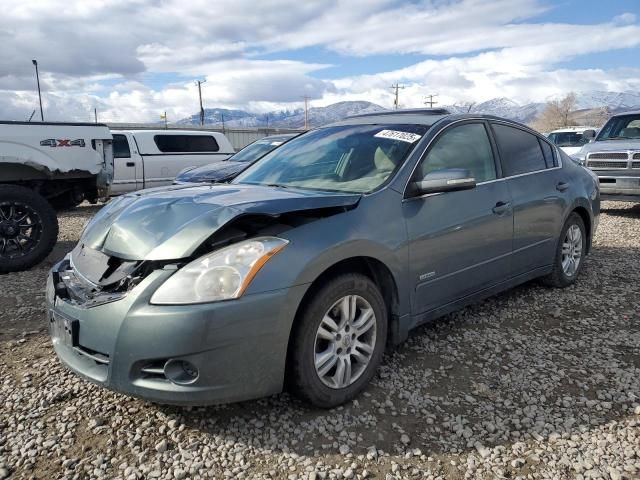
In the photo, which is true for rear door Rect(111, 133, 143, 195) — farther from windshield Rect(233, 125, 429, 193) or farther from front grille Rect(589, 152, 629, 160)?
front grille Rect(589, 152, 629, 160)

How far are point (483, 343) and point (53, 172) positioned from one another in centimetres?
519

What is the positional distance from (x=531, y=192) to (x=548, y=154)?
72 centimetres

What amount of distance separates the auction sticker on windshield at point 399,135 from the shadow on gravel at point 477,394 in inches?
56.9

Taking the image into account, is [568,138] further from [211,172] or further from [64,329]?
Result: [64,329]

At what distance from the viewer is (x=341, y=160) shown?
3.54 metres

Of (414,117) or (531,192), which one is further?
(531,192)

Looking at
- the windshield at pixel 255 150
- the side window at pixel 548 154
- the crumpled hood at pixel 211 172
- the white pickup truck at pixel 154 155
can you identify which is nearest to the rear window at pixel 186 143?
the white pickup truck at pixel 154 155

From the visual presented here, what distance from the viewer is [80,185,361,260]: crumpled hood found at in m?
2.46

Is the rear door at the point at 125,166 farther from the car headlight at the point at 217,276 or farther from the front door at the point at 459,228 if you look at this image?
the car headlight at the point at 217,276

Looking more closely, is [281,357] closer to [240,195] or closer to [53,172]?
[240,195]

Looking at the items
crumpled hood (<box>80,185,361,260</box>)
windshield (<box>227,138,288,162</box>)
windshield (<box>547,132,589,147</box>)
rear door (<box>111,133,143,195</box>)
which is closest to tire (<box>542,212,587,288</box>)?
crumpled hood (<box>80,185,361,260</box>)

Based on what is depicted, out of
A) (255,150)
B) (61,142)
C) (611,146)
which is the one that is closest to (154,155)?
(255,150)

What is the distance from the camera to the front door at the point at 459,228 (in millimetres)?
3131

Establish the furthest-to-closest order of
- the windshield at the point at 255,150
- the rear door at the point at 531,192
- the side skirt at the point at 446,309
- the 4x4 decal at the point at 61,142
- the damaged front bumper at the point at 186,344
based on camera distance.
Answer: the windshield at the point at 255,150
the 4x4 decal at the point at 61,142
the rear door at the point at 531,192
the side skirt at the point at 446,309
the damaged front bumper at the point at 186,344
